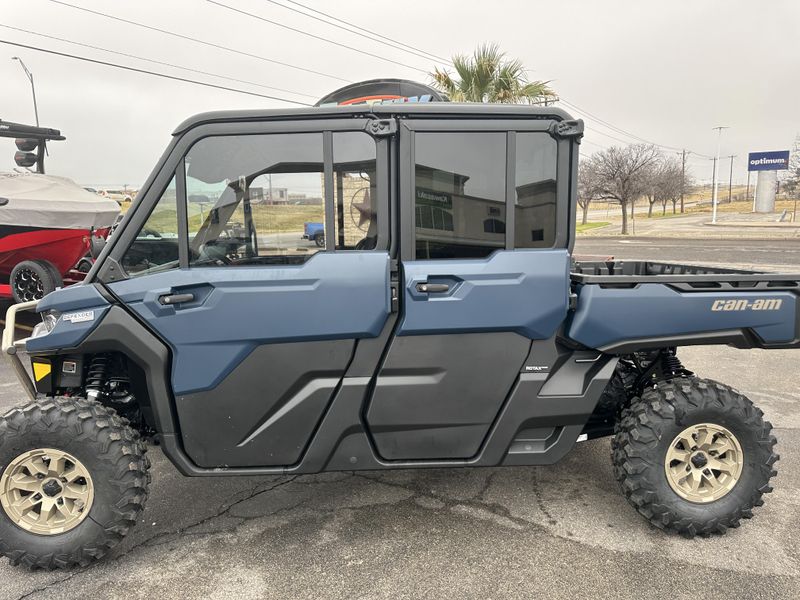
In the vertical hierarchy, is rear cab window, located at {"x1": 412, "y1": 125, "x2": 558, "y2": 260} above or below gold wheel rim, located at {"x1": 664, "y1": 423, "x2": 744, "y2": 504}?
above

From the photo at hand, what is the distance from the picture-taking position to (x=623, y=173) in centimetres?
3616

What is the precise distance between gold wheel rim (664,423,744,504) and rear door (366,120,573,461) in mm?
1007

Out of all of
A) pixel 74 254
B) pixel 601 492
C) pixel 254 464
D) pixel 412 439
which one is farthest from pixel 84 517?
pixel 74 254

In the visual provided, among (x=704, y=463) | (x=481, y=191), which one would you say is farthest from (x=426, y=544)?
(x=481, y=191)

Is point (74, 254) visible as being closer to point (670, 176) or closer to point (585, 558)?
point (585, 558)

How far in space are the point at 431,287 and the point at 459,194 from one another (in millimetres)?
491

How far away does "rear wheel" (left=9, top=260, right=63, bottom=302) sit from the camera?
749 cm

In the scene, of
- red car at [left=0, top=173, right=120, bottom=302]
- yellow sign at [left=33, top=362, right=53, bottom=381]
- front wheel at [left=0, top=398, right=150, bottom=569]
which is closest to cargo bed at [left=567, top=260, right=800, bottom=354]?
front wheel at [left=0, top=398, right=150, bottom=569]

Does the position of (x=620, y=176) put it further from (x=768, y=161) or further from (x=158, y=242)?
(x=158, y=242)

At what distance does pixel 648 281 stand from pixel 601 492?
1458 mm

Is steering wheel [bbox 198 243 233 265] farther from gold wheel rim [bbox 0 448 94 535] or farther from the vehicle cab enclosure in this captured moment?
gold wheel rim [bbox 0 448 94 535]

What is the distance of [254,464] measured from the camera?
9.46 ft

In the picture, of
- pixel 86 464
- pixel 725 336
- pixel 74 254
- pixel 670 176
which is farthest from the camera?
pixel 670 176

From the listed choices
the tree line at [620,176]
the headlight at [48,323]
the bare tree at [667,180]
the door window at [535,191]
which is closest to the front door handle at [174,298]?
the headlight at [48,323]
